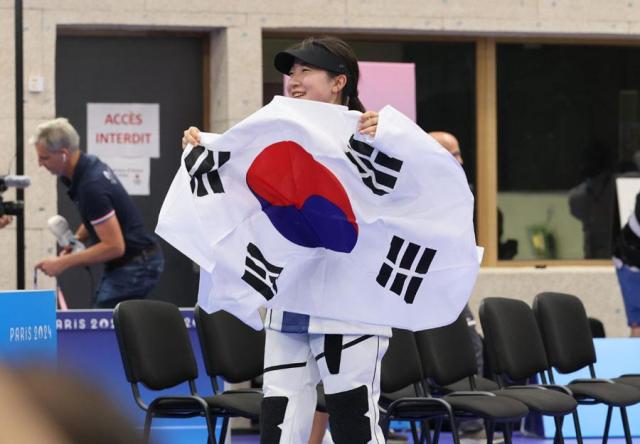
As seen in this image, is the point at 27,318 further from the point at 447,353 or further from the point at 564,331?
the point at 564,331

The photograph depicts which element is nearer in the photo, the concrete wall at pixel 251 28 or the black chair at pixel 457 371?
the black chair at pixel 457 371

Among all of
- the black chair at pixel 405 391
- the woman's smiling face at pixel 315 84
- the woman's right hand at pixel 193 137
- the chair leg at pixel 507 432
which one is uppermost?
the woman's smiling face at pixel 315 84

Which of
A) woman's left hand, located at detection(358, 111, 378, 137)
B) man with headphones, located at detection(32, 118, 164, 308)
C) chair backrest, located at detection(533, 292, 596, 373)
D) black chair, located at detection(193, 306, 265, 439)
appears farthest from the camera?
man with headphones, located at detection(32, 118, 164, 308)

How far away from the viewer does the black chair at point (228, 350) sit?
505 centimetres

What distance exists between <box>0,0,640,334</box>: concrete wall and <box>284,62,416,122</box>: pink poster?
3.83 ft

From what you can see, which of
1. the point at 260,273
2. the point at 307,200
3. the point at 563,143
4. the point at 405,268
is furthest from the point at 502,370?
the point at 563,143

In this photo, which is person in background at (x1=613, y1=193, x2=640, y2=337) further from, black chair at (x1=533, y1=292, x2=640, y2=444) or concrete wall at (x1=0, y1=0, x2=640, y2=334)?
black chair at (x1=533, y1=292, x2=640, y2=444)

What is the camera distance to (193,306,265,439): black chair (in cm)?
505

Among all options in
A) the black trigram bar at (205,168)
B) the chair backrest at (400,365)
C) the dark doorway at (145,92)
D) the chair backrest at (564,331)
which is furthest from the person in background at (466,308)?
the black trigram bar at (205,168)

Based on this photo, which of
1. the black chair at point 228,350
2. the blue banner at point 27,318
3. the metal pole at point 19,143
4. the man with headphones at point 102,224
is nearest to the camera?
the blue banner at point 27,318

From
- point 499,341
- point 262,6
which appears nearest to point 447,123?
point 262,6

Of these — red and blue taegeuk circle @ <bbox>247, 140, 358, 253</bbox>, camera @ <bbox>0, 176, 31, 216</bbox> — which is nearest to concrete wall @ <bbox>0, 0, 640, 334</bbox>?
camera @ <bbox>0, 176, 31, 216</bbox>

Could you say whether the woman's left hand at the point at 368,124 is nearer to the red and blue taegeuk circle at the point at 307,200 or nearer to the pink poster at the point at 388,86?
the red and blue taegeuk circle at the point at 307,200

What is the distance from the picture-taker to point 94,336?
594 centimetres
